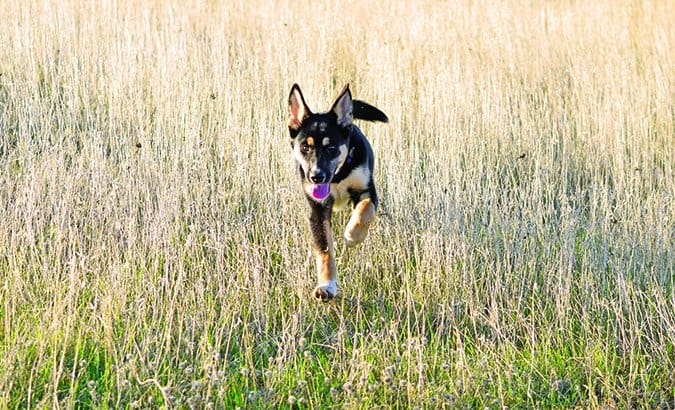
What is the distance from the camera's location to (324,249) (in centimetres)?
470

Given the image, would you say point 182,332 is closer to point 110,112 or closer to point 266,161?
point 266,161

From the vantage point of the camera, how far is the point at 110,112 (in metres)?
6.45

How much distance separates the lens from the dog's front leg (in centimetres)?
453

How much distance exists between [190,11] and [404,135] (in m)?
3.88

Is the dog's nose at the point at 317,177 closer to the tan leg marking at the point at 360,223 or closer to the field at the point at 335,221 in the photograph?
the tan leg marking at the point at 360,223

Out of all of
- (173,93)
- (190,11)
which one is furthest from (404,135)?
(190,11)

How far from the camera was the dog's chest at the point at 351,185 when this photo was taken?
4.98 metres

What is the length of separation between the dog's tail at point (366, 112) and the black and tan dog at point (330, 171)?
219mm

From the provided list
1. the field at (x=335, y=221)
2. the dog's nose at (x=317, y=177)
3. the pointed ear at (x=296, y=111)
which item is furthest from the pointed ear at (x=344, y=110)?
the field at (x=335, y=221)

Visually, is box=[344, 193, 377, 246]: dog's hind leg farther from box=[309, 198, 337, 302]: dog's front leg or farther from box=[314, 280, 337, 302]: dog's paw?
box=[314, 280, 337, 302]: dog's paw

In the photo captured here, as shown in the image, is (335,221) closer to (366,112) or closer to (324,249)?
(366,112)

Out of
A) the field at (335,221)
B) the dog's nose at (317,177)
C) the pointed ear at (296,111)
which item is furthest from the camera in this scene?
the pointed ear at (296,111)

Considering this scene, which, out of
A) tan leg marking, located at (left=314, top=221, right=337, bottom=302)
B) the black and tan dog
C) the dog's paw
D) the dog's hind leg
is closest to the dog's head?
the black and tan dog

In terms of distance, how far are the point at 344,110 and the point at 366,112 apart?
0.45 metres
